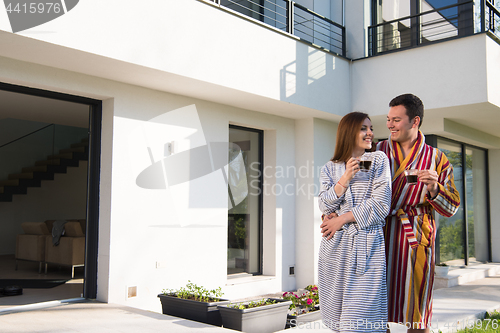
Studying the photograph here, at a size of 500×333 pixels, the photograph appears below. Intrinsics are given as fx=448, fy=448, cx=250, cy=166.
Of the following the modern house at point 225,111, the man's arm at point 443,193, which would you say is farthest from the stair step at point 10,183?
the man's arm at point 443,193

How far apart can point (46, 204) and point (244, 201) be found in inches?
248

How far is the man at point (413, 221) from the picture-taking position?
212cm

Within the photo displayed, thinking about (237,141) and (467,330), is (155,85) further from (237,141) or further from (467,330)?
(467,330)

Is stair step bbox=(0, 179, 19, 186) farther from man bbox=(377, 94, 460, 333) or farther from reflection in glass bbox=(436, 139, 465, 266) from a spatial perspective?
man bbox=(377, 94, 460, 333)

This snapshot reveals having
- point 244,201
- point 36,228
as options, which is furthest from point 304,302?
point 36,228

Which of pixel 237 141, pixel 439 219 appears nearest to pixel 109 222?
pixel 237 141

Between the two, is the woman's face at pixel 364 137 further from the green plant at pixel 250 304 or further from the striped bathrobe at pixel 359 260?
the green plant at pixel 250 304

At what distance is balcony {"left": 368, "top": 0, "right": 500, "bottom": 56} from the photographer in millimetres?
6230

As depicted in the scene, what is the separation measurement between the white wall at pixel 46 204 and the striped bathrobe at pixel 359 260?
9.85m

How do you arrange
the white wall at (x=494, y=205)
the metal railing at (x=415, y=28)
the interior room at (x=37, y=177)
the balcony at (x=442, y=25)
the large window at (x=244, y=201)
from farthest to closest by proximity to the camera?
the white wall at (x=494, y=205), the interior room at (x=37, y=177), the metal railing at (x=415, y=28), the large window at (x=244, y=201), the balcony at (x=442, y=25)

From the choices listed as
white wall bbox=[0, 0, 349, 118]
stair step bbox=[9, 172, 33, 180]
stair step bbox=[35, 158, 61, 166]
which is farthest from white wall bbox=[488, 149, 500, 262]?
stair step bbox=[9, 172, 33, 180]

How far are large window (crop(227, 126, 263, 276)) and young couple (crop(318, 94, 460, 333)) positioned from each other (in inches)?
161

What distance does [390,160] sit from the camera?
2324mm

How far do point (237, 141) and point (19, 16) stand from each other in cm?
354
